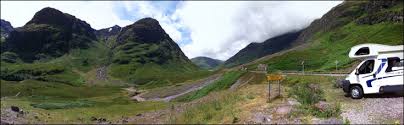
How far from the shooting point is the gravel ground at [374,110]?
84.8ft

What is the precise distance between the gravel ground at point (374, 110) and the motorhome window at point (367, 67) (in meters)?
1.97

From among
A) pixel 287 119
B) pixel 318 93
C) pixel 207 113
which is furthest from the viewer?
pixel 318 93

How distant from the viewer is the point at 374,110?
92.6 feet

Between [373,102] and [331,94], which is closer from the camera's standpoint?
[373,102]

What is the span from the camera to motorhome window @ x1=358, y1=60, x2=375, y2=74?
105 ft

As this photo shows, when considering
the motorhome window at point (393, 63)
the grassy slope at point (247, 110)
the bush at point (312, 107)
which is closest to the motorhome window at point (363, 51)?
the motorhome window at point (393, 63)

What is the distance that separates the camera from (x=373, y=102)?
30.5 meters

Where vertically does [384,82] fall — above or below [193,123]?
above

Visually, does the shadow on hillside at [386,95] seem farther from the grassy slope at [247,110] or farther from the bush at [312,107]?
the bush at [312,107]

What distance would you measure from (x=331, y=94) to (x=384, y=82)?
6054 mm

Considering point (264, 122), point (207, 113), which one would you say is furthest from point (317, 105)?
point (207, 113)

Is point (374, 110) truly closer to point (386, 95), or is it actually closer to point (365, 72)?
point (365, 72)

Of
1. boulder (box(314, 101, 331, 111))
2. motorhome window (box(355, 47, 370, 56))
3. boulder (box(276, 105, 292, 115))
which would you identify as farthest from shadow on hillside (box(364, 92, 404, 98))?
boulder (box(276, 105, 292, 115))

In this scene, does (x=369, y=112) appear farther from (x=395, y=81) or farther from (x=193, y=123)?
(x=193, y=123)
